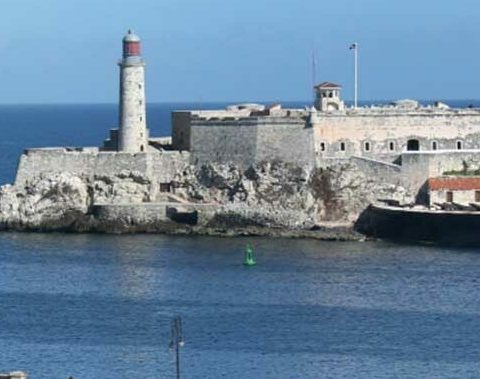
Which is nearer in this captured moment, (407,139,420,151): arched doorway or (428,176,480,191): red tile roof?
(428,176,480,191): red tile roof

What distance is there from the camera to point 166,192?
63.0 metres

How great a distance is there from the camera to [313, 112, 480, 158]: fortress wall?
208ft

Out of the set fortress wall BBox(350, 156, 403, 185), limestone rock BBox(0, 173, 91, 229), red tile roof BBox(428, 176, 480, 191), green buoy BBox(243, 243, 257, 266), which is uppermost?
fortress wall BBox(350, 156, 403, 185)

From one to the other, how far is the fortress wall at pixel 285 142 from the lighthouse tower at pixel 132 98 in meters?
4.18

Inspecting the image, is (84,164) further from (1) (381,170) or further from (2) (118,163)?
(1) (381,170)

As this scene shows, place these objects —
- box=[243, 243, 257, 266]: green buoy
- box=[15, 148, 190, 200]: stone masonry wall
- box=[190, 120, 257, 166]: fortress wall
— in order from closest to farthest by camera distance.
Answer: box=[243, 243, 257, 266]: green buoy → box=[190, 120, 257, 166]: fortress wall → box=[15, 148, 190, 200]: stone masonry wall

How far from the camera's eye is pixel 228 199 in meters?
61.6

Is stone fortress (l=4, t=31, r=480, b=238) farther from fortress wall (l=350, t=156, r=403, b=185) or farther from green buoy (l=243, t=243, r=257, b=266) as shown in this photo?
green buoy (l=243, t=243, r=257, b=266)

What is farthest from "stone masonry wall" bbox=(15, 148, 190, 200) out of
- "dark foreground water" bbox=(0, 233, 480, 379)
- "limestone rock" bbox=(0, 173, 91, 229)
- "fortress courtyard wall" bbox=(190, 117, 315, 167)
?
"dark foreground water" bbox=(0, 233, 480, 379)

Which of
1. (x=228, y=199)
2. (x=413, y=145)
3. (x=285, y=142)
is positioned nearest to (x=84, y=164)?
(x=228, y=199)

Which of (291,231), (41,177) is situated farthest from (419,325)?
(41,177)

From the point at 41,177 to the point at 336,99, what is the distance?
33.9ft

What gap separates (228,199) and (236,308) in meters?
16.1

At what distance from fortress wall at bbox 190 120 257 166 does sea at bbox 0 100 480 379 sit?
12.5 ft
